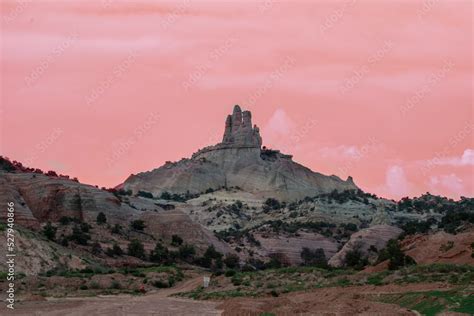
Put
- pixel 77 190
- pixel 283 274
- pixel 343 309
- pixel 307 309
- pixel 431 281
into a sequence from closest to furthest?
pixel 343 309, pixel 307 309, pixel 431 281, pixel 283 274, pixel 77 190

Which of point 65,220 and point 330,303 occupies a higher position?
point 65,220

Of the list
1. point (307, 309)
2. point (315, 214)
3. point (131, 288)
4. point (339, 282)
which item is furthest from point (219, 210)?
point (307, 309)

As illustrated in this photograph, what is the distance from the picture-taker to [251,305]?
4784 centimetres

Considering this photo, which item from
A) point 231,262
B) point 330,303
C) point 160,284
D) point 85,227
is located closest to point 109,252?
point 85,227

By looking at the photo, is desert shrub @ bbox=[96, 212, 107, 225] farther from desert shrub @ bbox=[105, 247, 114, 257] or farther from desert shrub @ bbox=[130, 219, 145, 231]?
desert shrub @ bbox=[105, 247, 114, 257]

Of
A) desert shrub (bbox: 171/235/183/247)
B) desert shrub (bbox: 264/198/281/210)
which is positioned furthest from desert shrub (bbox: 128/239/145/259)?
desert shrub (bbox: 264/198/281/210)

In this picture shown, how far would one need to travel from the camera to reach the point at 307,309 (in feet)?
142

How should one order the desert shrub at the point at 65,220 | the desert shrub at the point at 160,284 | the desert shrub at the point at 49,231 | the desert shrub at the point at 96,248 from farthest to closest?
the desert shrub at the point at 65,220, the desert shrub at the point at 96,248, the desert shrub at the point at 49,231, the desert shrub at the point at 160,284

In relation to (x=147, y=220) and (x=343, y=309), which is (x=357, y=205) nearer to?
(x=147, y=220)

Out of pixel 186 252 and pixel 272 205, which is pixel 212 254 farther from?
A: pixel 272 205

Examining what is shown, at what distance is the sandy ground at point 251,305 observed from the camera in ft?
136

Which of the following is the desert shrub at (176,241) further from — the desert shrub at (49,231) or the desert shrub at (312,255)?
the desert shrub at (312,255)

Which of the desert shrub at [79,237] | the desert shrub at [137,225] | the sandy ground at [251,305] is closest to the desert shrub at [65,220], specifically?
the desert shrub at [79,237]

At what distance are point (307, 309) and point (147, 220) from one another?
241 ft
